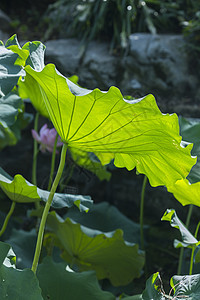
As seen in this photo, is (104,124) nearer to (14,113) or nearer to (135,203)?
(14,113)

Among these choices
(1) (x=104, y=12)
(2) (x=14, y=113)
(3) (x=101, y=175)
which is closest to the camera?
(2) (x=14, y=113)

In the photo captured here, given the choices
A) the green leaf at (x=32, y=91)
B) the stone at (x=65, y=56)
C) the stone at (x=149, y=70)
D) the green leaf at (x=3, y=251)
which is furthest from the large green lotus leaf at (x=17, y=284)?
the stone at (x=65, y=56)

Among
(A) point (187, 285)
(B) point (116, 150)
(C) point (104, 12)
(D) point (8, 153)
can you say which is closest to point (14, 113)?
(B) point (116, 150)

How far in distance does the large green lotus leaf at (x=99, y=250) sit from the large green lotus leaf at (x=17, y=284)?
47 centimetres

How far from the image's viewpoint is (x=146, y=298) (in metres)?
1.02

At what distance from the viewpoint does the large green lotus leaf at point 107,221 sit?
1.97m

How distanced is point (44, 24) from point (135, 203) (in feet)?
6.94

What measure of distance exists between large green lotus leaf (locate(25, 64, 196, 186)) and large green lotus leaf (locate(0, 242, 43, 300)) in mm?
322

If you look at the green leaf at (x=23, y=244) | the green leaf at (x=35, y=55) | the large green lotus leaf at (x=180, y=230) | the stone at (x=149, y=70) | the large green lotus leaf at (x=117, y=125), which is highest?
the green leaf at (x=35, y=55)

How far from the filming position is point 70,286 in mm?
1243

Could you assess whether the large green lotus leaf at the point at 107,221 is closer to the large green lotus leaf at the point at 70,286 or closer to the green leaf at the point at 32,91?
the green leaf at the point at 32,91

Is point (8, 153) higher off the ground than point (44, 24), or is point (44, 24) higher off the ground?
point (44, 24)

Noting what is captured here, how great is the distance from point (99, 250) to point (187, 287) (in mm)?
581

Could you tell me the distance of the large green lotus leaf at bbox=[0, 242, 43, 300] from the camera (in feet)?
3.16
